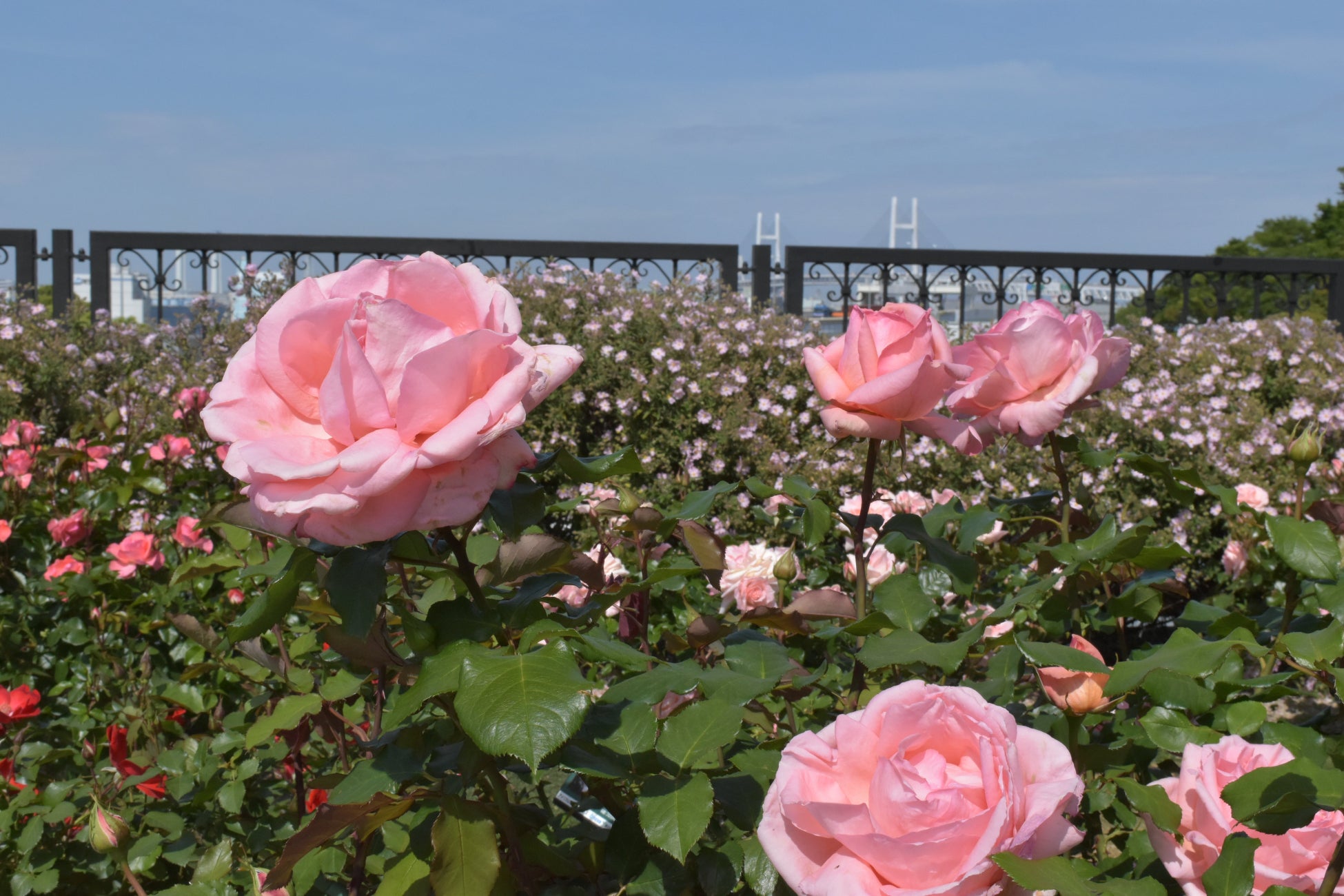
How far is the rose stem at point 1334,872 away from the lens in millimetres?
780

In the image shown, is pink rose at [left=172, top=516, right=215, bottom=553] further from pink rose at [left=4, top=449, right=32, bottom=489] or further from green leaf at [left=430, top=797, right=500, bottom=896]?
green leaf at [left=430, top=797, right=500, bottom=896]

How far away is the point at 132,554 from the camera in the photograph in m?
2.40

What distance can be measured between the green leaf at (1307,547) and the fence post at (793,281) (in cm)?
614

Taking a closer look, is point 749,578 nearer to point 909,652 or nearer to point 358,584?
point 909,652

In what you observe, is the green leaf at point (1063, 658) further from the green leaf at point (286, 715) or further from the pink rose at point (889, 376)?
the green leaf at point (286, 715)

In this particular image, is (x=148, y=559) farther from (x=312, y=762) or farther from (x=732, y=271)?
(x=732, y=271)

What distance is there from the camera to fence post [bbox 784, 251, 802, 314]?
709cm

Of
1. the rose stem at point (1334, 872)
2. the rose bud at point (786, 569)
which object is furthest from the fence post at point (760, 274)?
the rose stem at point (1334, 872)

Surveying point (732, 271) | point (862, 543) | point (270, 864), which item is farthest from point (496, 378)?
point (732, 271)

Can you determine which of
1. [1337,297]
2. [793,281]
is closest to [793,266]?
[793,281]

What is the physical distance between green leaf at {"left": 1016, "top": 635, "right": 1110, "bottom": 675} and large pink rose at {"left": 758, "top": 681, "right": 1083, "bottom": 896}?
0.15 metres

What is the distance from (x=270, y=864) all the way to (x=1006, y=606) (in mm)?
1197

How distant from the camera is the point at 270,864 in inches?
64.0

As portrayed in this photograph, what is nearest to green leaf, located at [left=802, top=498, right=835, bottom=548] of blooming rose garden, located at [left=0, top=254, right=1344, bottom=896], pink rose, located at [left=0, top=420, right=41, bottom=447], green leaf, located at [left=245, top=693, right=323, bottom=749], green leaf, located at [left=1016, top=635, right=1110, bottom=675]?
blooming rose garden, located at [left=0, top=254, right=1344, bottom=896]
